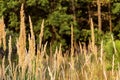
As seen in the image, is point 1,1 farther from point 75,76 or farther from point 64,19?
point 75,76

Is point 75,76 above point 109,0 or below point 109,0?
above

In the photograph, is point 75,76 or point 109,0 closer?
point 75,76

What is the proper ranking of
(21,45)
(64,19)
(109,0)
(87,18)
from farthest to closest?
(87,18) < (109,0) < (64,19) < (21,45)

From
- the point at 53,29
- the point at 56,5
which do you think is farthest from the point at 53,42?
the point at 56,5

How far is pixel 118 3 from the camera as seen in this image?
47.2ft

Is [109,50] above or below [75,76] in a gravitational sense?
above

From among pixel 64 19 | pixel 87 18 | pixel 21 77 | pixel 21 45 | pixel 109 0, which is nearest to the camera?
pixel 21 45

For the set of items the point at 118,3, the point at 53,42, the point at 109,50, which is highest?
the point at 109,50

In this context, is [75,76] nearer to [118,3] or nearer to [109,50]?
[109,50]

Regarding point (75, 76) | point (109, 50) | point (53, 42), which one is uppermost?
point (109, 50)

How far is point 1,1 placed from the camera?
532 inches

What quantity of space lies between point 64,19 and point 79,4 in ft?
6.62

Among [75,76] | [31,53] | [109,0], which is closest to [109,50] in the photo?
[75,76]

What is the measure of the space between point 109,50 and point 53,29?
36.0 ft
